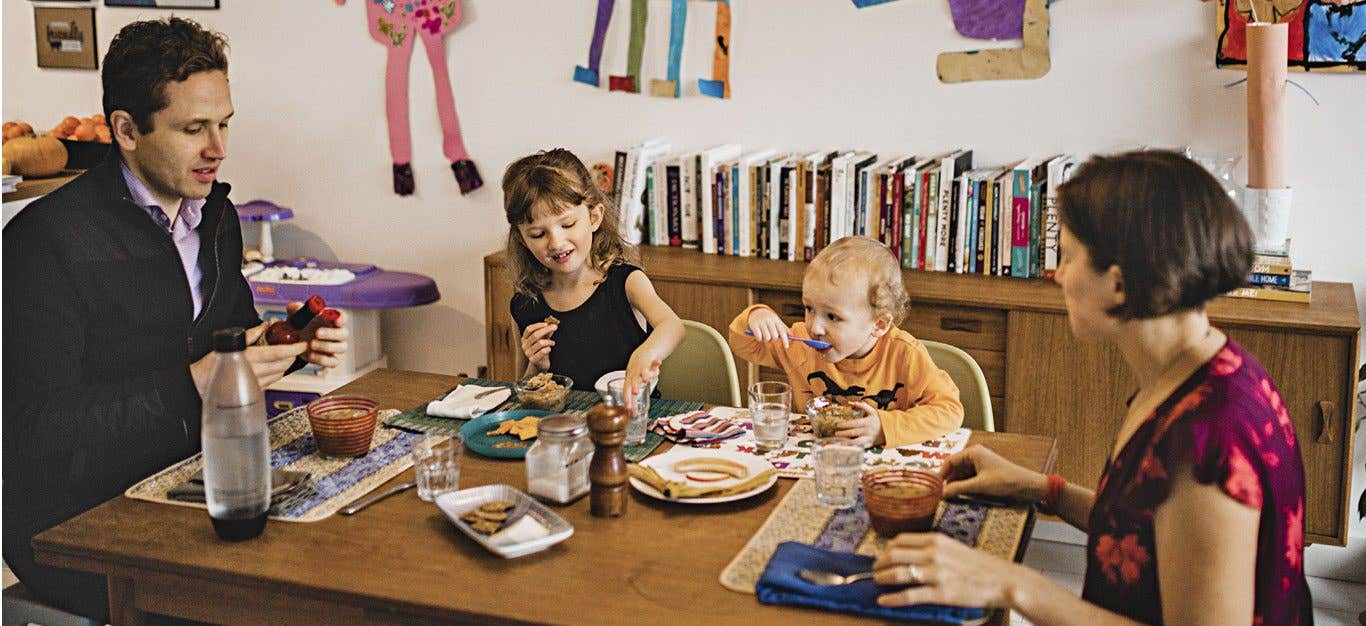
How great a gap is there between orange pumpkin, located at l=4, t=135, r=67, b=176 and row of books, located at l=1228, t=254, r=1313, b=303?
118 inches

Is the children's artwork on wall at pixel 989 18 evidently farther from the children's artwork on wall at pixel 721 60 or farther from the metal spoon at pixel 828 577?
the metal spoon at pixel 828 577

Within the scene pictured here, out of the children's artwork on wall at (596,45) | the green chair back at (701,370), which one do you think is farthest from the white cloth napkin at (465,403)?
the children's artwork on wall at (596,45)

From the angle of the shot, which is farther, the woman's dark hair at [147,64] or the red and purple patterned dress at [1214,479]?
the woman's dark hair at [147,64]

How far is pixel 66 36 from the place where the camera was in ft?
14.8

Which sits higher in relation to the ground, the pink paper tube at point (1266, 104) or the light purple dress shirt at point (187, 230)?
the pink paper tube at point (1266, 104)

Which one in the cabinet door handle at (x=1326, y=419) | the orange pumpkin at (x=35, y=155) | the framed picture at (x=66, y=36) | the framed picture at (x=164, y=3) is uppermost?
the framed picture at (x=164, y=3)

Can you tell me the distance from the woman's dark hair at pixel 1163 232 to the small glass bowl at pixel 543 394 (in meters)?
1.04

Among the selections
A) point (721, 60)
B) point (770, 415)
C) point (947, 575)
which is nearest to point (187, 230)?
point (770, 415)

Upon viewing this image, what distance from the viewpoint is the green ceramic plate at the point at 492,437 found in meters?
2.07

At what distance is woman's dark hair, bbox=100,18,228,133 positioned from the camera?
226cm

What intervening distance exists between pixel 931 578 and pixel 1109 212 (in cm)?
46

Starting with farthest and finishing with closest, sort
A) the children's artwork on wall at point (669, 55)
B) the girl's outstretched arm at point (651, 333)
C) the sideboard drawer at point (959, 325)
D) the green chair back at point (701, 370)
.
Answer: the children's artwork on wall at point (669, 55), the sideboard drawer at point (959, 325), the green chair back at point (701, 370), the girl's outstretched arm at point (651, 333)

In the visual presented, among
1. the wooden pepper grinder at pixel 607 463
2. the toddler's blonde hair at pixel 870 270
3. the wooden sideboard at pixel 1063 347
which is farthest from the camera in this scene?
the wooden sideboard at pixel 1063 347

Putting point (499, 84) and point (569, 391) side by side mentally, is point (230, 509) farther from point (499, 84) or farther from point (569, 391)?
point (499, 84)
